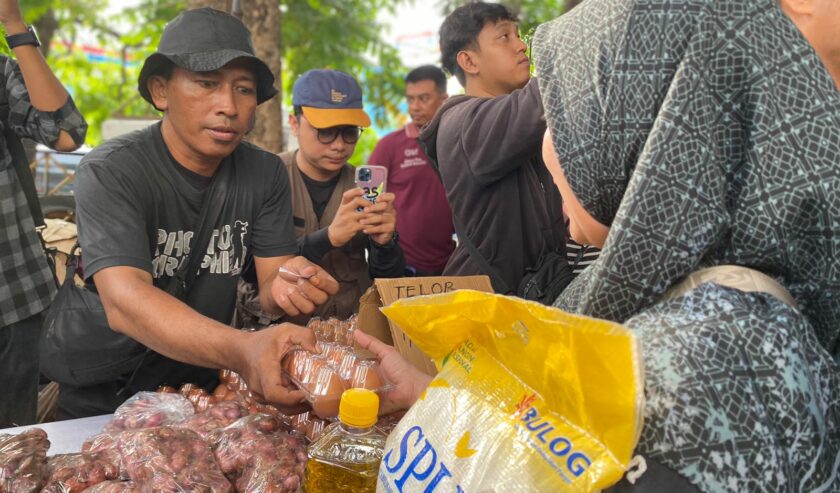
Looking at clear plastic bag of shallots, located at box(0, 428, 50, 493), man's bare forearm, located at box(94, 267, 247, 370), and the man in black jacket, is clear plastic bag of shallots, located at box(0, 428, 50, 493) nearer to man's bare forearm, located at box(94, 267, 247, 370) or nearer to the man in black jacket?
man's bare forearm, located at box(94, 267, 247, 370)

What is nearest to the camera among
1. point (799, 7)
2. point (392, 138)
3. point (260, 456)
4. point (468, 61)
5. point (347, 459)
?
point (347, 459)

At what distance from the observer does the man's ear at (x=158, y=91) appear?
230 centimetres

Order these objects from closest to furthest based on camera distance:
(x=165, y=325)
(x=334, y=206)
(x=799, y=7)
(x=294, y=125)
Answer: (x=165, y=325), (x=799, y=7), (x=334, y=206), (x=294, y=125)

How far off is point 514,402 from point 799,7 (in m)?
1.65

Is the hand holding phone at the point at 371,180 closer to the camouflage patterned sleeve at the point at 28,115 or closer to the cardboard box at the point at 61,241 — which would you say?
the camouflage patterned sleeve at the point at 28,115

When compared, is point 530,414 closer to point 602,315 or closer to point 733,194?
point 602,315

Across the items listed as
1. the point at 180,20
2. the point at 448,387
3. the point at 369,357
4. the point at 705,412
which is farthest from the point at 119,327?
the point at 705,412

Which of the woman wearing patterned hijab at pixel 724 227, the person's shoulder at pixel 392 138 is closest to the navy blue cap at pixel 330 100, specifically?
the person's shoulder at pixel 392 138

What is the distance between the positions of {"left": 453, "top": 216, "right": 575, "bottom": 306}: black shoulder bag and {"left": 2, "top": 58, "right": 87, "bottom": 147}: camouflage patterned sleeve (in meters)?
1.63

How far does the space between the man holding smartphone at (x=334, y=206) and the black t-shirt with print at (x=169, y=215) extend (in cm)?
33

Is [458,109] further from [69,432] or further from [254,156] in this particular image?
[69,432]

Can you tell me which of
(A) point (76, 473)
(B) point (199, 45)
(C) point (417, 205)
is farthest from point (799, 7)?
(C) point (417, 205)

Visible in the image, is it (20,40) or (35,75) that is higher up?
(20,40)

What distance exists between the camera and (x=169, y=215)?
2.18 m
